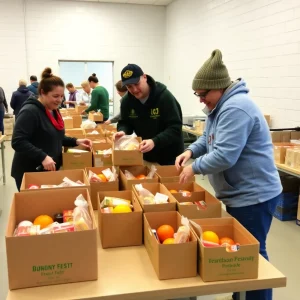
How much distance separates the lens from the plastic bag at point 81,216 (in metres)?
1.30

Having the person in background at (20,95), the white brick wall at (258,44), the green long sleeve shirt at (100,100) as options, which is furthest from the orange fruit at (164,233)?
the person in background at (20,95)

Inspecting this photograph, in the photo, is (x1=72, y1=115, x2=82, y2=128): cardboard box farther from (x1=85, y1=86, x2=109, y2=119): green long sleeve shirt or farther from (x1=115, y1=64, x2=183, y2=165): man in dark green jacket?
(x1=115, y1=64, x2=183, y2=165): man in dark green jacket

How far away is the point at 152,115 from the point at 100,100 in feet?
11.2

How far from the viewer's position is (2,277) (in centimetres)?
268

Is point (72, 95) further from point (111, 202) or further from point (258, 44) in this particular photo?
point (111, 202)

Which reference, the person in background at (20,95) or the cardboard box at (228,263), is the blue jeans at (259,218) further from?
the person in background at (20,95)

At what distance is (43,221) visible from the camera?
1489 mm

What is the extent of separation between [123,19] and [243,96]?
8.68 metres

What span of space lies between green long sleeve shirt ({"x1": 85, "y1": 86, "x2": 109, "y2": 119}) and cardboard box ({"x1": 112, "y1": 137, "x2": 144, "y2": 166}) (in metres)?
3.76

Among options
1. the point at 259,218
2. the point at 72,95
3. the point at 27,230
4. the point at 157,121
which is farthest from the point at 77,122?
the point at 72,95

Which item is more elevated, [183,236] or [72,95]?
[72,95]

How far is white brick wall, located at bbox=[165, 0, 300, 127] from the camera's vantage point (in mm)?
4297

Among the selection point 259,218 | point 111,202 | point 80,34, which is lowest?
point 259,218

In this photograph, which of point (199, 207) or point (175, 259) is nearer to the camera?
point (175, 259)
